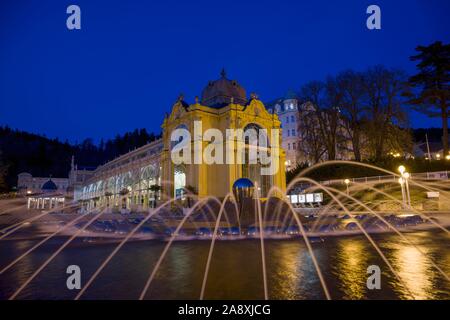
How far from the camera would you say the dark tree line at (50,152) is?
138 meters

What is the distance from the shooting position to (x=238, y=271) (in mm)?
8656

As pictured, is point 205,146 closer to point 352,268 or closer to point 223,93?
point 223,93

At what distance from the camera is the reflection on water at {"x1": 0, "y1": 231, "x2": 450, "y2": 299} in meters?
6.62

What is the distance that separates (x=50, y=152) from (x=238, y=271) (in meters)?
169

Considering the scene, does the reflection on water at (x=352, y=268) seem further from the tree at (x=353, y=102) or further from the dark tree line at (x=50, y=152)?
the dark tree line at (x=50, y=152)

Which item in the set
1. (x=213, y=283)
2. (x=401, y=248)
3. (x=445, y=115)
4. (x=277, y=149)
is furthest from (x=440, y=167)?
(x=213, y=283)

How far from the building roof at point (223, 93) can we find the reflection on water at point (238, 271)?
39200 mm

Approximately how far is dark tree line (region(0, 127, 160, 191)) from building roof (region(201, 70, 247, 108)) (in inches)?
3255

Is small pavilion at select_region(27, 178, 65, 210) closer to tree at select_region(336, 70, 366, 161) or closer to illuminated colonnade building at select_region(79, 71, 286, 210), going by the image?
illuminated colonnade building at select_region(79, 71, 286, 210)

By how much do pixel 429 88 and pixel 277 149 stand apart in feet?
81.8

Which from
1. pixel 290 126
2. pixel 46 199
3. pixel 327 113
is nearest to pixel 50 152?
pixel 46 199

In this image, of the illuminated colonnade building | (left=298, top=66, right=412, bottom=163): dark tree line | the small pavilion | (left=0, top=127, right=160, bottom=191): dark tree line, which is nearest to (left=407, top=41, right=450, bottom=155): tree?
(left=298, top=66, right=412, bottom=163): dark tree line

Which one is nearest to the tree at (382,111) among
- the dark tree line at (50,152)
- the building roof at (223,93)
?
the building roof at (223,93)

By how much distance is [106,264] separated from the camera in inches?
389
